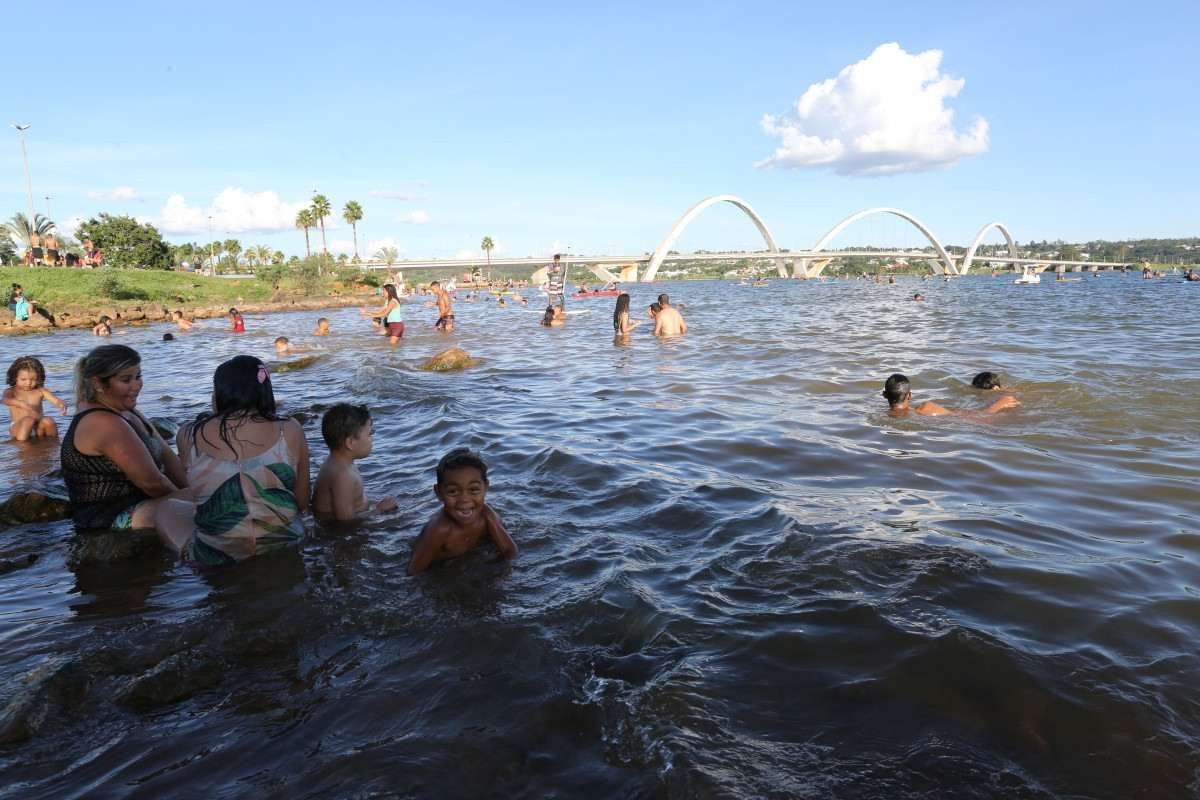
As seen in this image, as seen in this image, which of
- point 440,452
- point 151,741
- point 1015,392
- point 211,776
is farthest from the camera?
point 1015,392

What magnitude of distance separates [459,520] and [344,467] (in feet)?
4.87

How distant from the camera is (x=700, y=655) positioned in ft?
11.2

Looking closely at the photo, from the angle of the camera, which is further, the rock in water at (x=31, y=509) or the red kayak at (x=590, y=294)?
the red kayak at (x=590, y=294)

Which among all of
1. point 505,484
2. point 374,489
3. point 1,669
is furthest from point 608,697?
point 374,489

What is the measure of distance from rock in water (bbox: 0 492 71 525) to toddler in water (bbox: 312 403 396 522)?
243 cm

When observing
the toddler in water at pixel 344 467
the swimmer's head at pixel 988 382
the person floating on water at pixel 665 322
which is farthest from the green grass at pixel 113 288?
the swimmer's head at pixel 988 382

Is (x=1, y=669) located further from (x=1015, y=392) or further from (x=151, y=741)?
(x=1015, y=392)

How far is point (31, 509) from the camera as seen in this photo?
6.00m

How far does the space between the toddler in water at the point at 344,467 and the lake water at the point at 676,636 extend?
0.31m

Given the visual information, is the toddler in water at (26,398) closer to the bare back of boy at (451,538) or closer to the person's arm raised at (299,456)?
the person's arm raised at (299,456)

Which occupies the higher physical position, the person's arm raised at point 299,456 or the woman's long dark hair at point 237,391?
the woman's long dark hair at point 237,391

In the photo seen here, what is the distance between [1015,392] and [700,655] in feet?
31.1

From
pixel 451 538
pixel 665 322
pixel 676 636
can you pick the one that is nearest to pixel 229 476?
pixel 451 538

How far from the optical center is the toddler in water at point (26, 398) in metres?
8.66
